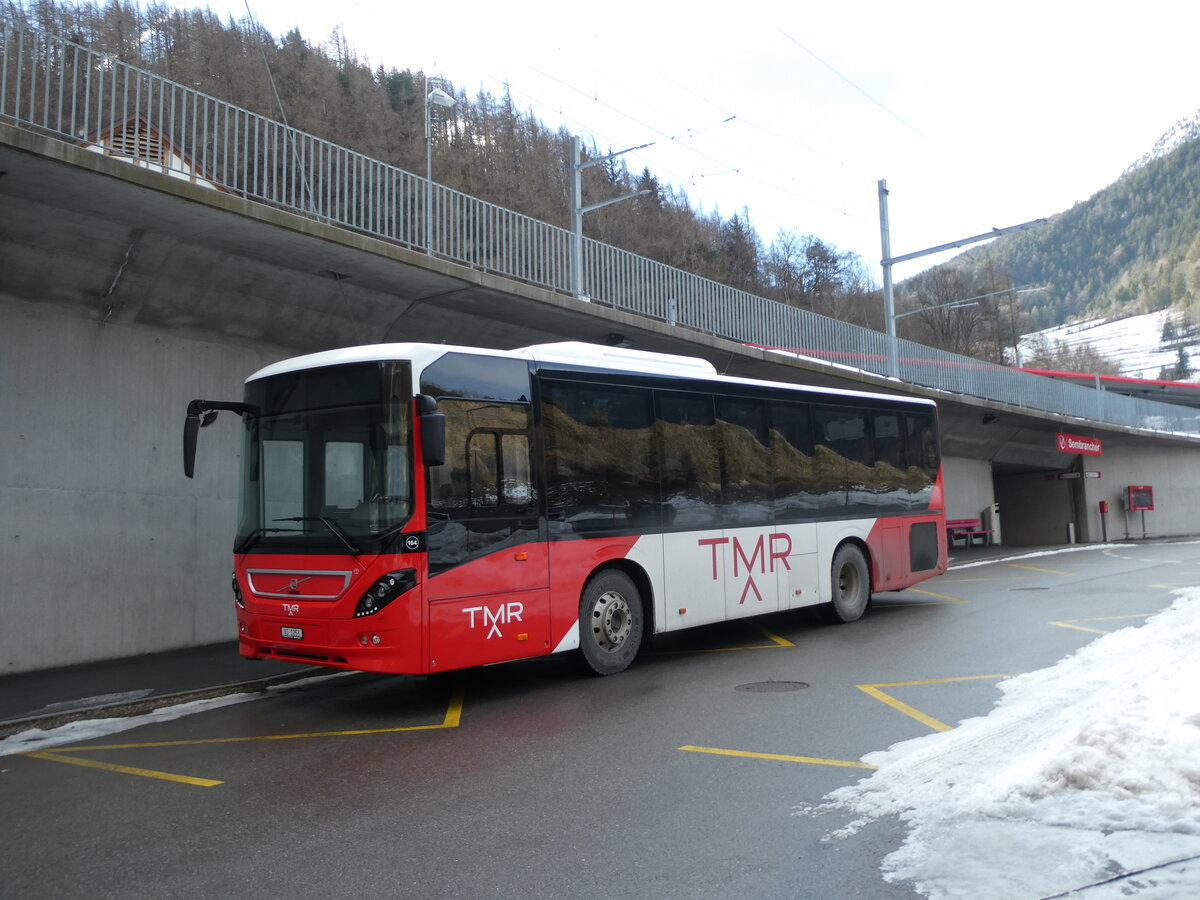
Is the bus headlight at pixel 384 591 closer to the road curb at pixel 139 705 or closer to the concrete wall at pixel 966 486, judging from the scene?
the road curb at pixel 139 705

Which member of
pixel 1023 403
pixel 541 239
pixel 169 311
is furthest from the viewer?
pixel 1023 403

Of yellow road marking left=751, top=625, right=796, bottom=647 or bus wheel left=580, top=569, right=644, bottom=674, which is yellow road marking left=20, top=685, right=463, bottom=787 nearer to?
bus wheel left=580, top=569, right=644, bottom=674

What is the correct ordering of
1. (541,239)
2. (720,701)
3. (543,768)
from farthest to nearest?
(541,239), (720,701), (543,768)

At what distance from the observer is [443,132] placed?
39.9 meters

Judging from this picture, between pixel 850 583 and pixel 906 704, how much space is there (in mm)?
5758

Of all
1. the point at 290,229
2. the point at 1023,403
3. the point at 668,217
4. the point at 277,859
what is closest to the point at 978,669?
the point at 277,859

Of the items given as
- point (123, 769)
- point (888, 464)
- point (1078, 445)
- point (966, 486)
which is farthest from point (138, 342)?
point (1078, 445)

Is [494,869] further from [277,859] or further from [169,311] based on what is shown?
[169,311]

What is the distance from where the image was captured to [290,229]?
1062 cm

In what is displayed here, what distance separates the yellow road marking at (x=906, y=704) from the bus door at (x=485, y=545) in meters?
2.92

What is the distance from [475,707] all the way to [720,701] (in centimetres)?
217

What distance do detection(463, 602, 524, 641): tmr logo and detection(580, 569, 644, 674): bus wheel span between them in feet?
3.00

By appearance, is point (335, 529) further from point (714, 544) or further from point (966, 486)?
point (966, 486)

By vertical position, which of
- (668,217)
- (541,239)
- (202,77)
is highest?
(668,217)
